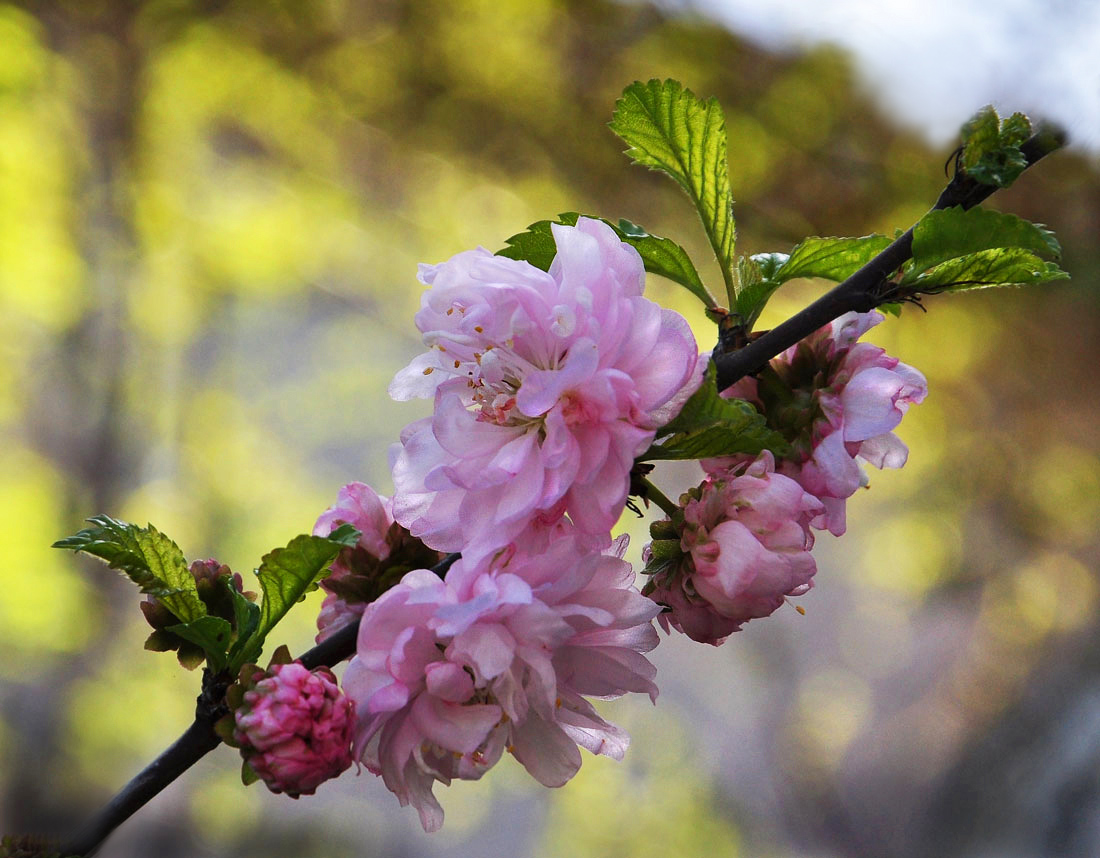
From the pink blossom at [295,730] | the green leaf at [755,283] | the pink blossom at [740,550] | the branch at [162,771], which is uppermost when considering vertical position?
the green leaf at [755,283]

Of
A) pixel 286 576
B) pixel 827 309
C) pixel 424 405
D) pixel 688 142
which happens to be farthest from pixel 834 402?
pixel 424 405

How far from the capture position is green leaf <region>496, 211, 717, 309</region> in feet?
1.33

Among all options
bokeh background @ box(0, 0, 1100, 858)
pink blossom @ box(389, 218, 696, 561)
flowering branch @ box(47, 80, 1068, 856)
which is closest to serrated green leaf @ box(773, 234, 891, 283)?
flowering branch @ box(47, 80, 1068, 856)

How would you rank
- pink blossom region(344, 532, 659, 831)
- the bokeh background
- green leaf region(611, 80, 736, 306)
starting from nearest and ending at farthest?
1. pink blossom region(344, 532, 659, 831)
2. green leaf region(611, 80, 736, 306)
3. the bokeh background

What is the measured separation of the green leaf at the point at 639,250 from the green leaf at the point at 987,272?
3.6 inches

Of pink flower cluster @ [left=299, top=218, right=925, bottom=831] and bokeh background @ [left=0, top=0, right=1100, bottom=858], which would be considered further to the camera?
bokeh background @ [left=0, top=0, right=1100, bottom=858]

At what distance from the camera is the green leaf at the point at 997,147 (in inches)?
13.6

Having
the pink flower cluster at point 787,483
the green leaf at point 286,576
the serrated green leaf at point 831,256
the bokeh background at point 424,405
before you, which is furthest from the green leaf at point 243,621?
the bokeh background at point 424,405

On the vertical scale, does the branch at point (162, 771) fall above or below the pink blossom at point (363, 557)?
below

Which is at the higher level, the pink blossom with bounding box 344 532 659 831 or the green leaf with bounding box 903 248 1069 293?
the green leaf with bounding box 903 248 1069 293

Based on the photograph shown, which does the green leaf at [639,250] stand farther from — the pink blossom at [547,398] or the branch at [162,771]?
the branch at [162,771]

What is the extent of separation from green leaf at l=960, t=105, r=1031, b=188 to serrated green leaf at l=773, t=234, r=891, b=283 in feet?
0.24

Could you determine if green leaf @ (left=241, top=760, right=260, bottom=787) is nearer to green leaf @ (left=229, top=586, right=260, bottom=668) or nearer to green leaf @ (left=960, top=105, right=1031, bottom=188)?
green leaf @ (left=229, top=586, right=260, bottom=668)

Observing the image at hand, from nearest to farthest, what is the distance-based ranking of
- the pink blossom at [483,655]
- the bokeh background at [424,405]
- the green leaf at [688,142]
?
the pink blossom at [483,655] → the green leaf at [688,142] → the bokeh background at [424,405]
